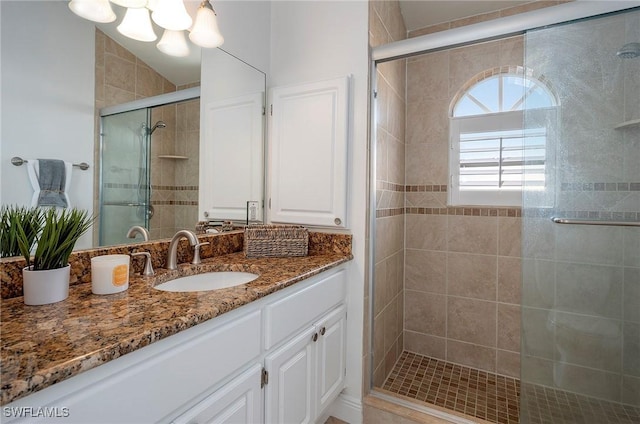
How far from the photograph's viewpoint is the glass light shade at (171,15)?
1.36m

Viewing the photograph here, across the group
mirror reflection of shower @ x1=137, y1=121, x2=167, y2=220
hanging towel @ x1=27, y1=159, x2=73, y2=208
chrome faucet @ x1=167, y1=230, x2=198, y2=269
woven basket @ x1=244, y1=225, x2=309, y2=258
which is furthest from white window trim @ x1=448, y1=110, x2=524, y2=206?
hanging towel @ x1=27, y1=159, x2=73, y2=208

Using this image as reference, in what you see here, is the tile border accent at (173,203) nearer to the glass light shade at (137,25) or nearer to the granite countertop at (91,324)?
the granite countertop at (91,324)

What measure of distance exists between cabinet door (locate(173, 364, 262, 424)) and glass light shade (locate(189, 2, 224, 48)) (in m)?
1.48

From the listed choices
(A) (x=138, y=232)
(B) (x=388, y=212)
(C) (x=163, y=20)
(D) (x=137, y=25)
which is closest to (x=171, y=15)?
(C) (x=163, y=20)

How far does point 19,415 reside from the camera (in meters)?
0.54

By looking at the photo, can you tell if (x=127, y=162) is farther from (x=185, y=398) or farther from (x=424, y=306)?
(x=424, y=306)

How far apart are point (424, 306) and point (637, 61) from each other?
1.93m

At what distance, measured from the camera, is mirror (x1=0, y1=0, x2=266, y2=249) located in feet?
3.15

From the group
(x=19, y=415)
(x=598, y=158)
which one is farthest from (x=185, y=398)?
(x=598, y=158)

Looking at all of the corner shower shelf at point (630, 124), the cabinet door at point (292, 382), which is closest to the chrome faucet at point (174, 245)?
the cabinet door at point (292, 382)

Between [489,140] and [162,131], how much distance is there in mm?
2212

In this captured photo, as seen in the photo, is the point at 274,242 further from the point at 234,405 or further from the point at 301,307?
the point at 234,405

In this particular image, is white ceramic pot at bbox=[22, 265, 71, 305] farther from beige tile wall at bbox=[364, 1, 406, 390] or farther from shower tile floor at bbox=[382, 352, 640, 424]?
shower tile floor at bbox=[382, 352, 640, 424]

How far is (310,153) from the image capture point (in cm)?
184
